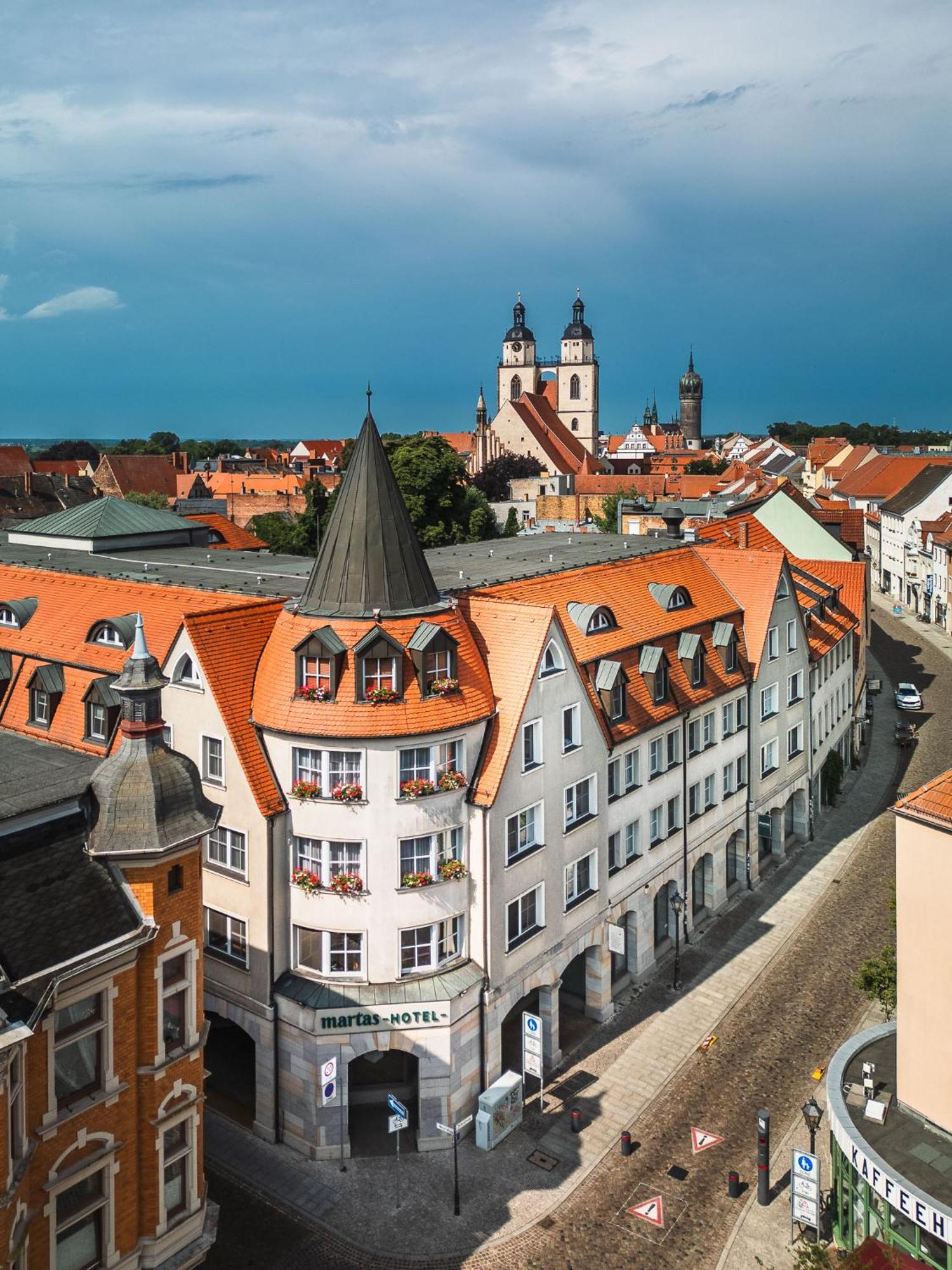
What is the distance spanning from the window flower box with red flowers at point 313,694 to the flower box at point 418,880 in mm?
5262

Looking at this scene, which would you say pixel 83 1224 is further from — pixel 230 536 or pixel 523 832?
pixel 230 536

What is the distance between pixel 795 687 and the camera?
48219mm

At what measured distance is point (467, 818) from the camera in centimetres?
3020

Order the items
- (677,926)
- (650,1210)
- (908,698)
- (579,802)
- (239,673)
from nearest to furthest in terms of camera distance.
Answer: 1. (650,1210)
2. (239,673)
3. (579,802)
4. (677,926)
5. (908,698)

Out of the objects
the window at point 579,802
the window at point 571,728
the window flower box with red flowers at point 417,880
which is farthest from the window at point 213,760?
the window at point 579,802

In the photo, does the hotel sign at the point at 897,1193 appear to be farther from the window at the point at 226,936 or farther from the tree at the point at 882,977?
the window at the point at 226,936

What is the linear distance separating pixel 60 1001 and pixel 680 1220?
16.2 meters

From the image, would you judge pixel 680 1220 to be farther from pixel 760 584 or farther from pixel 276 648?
pixel 760 584

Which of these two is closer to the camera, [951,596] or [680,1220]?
[680,1220]

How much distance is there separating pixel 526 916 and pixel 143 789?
14137 millimetres

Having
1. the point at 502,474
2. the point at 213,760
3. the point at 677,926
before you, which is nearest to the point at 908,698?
the point at 677,926

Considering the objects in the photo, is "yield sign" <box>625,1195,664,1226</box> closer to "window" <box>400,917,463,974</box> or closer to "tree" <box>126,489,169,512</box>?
"window" <box>400,917,463,974</box>

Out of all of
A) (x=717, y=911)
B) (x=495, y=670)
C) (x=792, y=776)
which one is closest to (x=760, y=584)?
(x=792, y=776)

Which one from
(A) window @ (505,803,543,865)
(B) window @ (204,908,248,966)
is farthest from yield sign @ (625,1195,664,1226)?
(B) window @ (204,908,248,966)
